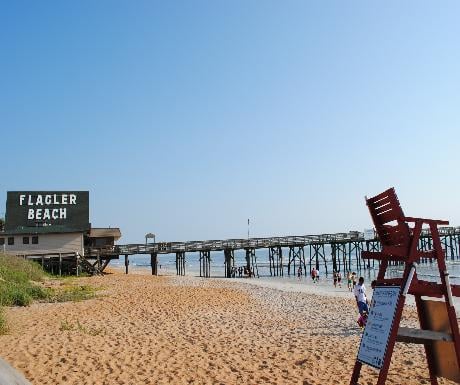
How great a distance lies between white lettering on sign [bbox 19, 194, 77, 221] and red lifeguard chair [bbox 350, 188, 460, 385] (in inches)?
1449

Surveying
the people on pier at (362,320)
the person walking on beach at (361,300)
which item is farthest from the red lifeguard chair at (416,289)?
the person walking on beach at (361,300)

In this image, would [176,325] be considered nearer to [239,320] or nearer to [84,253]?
[239,320]

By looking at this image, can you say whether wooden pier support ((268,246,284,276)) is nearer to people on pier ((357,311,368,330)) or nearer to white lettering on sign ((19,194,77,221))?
white lettering on sign ((19,194,77,221))

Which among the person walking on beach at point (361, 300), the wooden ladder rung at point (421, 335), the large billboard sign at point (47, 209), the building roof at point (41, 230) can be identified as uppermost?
the large billboard sign at point (47, 209)

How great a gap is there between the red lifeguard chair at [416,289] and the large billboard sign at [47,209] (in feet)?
115

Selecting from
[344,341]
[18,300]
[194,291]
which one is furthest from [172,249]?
[344,341]

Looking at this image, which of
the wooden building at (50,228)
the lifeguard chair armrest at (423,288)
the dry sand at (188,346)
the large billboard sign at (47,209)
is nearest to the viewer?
the lifeguard chair armrest at (423,288)

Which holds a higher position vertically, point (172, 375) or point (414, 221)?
point (414, 221)

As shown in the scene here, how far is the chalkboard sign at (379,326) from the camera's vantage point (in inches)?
203

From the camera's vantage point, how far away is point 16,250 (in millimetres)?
36000

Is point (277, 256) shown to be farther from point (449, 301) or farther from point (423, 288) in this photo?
point (449, 301)

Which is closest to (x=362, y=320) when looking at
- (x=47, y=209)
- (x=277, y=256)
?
(x=47, y=209)

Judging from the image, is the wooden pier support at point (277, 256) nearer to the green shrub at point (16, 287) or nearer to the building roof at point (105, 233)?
the building roof at point (105, 233)

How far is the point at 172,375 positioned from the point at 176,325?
5.37m
